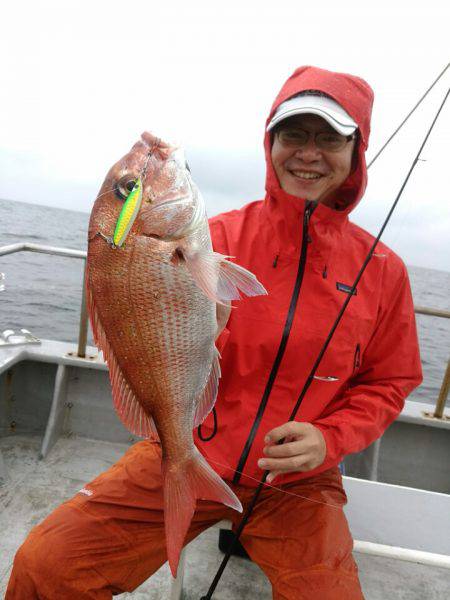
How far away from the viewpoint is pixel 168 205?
145cm

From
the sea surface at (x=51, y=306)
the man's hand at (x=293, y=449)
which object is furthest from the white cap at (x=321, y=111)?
the sea surface at (x=51, y=306)

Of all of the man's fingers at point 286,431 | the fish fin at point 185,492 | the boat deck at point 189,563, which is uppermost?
the man's fingers at point 286,431

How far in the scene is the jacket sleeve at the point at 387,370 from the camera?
2021mm

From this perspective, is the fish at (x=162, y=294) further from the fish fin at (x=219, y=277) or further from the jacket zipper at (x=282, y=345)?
the jacket zipper at (x=282, y=345)

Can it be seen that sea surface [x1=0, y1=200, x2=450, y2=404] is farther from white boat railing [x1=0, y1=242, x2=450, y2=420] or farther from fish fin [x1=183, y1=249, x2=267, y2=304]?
fish fin [x1=183, y1=249, x2=267, y2=304]

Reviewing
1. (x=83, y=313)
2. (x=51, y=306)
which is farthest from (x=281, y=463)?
(x=51, y=306)

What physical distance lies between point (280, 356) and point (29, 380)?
2575mm

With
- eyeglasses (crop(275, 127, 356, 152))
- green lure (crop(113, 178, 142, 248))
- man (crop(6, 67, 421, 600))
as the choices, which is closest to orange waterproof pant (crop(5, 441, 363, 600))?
man (crop(6, 67, 421, 600))

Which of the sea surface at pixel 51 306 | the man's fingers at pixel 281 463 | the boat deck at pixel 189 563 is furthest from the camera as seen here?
the sea surface at pixel 51 306

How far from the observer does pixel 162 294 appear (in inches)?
57.3

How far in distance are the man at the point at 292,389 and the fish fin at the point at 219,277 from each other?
0.25 m

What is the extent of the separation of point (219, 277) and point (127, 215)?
0.33m

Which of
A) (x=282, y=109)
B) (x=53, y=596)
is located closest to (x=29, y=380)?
(x=53, y=596)

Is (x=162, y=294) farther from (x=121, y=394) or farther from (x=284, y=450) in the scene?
(x=284, y=450)
